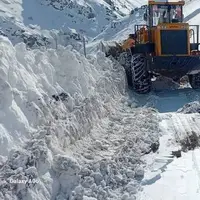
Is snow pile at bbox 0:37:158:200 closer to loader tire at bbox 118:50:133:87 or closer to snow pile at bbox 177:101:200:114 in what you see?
snow pile at bbox 177:101:200:114

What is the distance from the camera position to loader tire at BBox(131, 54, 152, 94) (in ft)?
45.8

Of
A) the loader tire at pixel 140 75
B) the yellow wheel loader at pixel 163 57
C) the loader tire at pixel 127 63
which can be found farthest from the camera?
the loader tire at pixel 127 63

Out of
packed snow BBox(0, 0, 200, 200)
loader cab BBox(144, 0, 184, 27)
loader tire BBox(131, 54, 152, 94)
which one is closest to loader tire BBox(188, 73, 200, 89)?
loader tire BBox(131, 54, 152, 94)

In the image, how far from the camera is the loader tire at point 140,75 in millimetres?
13953

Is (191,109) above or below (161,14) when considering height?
below

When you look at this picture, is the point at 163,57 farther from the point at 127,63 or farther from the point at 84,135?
the point at 84,135

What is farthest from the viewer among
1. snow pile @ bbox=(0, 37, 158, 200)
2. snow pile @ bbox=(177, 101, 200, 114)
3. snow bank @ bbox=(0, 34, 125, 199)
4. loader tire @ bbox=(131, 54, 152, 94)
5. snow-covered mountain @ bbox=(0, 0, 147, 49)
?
snow-covered mountain @ bbox=(0, 0, 147, 49)

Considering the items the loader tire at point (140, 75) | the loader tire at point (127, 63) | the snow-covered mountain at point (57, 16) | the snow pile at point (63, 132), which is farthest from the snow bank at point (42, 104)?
the snow-covered mountain at point (57, 16)

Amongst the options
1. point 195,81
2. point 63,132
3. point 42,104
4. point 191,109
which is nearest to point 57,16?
point 195,81

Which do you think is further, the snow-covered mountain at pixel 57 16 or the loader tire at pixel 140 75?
the snow-covered mountain at pixel 57 16

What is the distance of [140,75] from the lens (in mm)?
14047

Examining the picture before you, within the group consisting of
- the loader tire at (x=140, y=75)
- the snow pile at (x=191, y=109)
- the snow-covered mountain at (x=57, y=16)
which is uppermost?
the snow-covered mountain at (x=57, y=16)

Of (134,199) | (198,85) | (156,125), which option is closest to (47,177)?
(134,199)

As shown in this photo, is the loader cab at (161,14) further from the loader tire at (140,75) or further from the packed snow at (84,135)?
the packed snow at (84,135)
